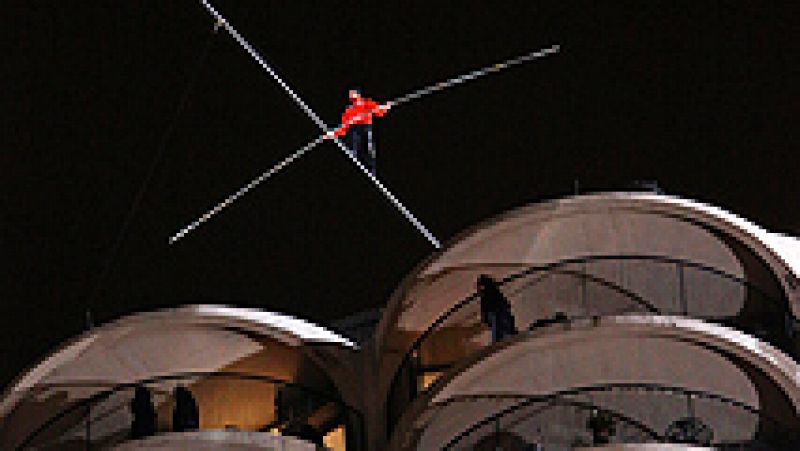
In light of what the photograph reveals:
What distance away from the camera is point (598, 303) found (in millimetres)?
29281

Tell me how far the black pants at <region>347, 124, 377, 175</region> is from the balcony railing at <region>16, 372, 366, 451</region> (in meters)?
3.51

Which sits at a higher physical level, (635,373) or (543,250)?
(543,250)

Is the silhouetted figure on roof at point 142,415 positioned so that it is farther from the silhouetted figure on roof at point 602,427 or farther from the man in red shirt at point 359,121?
the silhouetted figure on roof at point 602,427

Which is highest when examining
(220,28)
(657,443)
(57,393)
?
(220,28)

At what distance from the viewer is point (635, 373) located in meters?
28.3

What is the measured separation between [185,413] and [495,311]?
15.1ft

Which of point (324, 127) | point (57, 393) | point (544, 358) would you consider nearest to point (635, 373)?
point (544, 358)

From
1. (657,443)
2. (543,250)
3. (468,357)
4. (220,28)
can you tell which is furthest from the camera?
(220,28)

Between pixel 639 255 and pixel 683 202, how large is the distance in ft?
6.63

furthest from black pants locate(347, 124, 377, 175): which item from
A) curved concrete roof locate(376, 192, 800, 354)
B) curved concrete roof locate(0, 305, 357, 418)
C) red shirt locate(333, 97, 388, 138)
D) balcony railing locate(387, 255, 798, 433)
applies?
curved concrete roof locate(0, 305, 357, 418)

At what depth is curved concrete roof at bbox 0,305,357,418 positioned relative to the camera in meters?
29.6

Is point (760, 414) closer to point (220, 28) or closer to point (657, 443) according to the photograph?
point (657, 443)

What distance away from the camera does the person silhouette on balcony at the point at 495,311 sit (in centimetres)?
2853

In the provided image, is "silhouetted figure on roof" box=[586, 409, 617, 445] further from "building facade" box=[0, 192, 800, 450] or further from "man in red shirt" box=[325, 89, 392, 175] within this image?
"man in red shirt" box=[325, 89, 392, 175]
